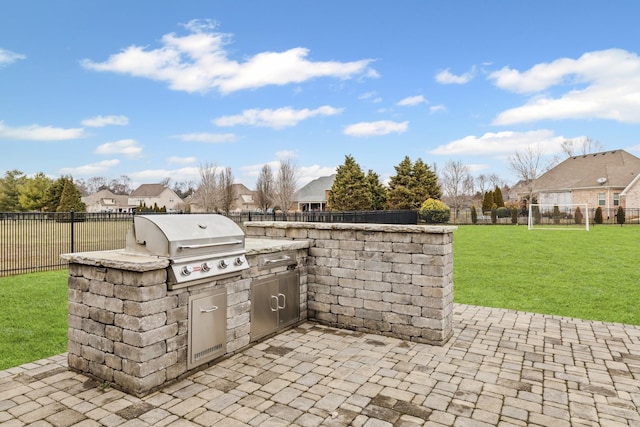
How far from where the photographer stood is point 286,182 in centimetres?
3834

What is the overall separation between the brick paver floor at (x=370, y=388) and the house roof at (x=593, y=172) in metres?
30.9

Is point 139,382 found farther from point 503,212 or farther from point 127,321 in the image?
point 503,212

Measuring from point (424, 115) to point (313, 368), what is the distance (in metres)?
18.2

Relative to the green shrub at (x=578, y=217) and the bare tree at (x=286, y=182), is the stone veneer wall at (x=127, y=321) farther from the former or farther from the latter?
the bare tree at (x=286, y=182)

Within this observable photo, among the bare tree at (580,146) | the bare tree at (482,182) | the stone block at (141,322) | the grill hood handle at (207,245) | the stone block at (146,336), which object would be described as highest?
the bare tree at (580,146)

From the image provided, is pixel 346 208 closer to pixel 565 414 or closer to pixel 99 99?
pixel 99 99

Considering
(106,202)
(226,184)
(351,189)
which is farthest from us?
(106,202)

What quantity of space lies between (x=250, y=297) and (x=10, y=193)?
1908 inches

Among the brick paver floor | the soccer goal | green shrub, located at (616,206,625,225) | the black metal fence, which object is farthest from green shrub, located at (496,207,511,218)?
the brick paver floor

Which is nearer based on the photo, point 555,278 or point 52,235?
point 555,278

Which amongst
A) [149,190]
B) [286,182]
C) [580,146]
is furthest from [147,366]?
[149,190]

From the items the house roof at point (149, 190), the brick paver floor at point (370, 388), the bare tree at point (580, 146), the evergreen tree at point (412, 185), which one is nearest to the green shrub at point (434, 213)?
the evergreen tree at point (412, 185)

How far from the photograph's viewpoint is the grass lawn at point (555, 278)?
20.5 feet

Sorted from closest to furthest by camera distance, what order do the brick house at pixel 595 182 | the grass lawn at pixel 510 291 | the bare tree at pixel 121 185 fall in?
the grass lawn at pixel 510 291 → the brick house at pixel 595 182 → the bare tree at pixel 121 185
